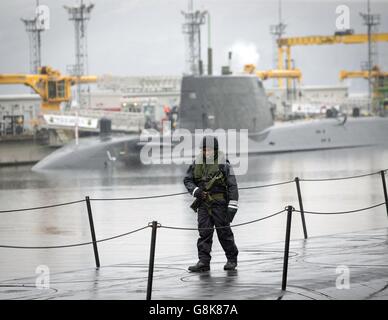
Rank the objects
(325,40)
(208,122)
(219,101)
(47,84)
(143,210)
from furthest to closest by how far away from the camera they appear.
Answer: (325,40) → (47,84) → (219,101) → (208,122) → (143,210)

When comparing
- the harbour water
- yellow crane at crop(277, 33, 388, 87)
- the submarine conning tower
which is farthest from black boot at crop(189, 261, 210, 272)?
yellow crane at crop(277, 33, 388, 87)

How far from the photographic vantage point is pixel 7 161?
192 ft

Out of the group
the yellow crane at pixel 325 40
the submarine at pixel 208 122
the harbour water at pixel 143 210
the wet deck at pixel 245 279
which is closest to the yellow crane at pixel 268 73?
the yellow crane at pixel 325 40

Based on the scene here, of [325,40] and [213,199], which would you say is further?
[325,40]

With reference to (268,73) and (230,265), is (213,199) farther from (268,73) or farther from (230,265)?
(268,73)

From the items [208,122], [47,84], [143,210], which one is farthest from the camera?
[47,84]

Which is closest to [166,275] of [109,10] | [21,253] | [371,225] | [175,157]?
[21,253]

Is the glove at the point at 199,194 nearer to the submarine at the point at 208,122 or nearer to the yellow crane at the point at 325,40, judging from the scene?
the submarine at the point at 208,122

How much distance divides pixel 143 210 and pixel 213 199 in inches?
509

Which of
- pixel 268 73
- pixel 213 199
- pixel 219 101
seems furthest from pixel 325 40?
pixel 213 199

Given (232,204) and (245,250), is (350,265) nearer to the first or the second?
(232,204)

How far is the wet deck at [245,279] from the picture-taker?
31.7 ft

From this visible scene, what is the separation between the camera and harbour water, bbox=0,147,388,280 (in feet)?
49.5

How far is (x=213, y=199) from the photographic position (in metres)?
11.5
